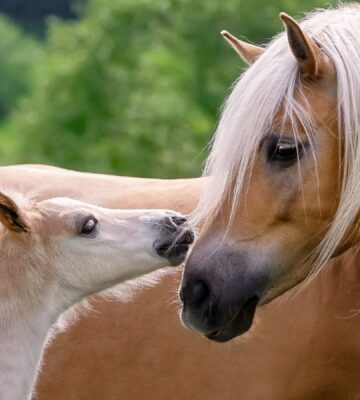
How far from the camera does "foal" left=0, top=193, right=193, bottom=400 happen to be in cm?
536

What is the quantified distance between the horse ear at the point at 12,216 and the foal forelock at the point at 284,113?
0.78m

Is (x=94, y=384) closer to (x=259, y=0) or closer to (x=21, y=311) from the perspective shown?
(x=21, y=311)

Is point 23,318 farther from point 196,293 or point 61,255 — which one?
point 196,293

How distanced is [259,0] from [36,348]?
29238mm

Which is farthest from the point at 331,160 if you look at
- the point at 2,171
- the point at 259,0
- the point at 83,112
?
the point at 259,0

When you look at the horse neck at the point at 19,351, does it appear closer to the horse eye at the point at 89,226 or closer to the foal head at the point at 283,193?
the horse eye at the point at 89,226

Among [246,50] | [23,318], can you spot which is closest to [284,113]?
[246,50]

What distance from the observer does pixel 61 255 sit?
18.3 feet

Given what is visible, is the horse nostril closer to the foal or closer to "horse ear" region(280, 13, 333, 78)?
the foal

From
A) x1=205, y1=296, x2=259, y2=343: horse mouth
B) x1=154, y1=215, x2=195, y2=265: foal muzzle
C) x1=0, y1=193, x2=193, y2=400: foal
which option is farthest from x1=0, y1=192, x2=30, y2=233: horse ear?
x1=205, y1=296, x2=259, y2=343: horse mouth

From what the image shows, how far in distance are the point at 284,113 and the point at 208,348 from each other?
138 cm

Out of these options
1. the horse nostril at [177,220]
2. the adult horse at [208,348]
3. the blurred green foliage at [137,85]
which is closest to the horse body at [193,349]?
the adult horse at [208,348]

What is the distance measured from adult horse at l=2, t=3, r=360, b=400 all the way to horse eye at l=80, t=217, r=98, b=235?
0.49m

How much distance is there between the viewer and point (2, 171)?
6.92m
